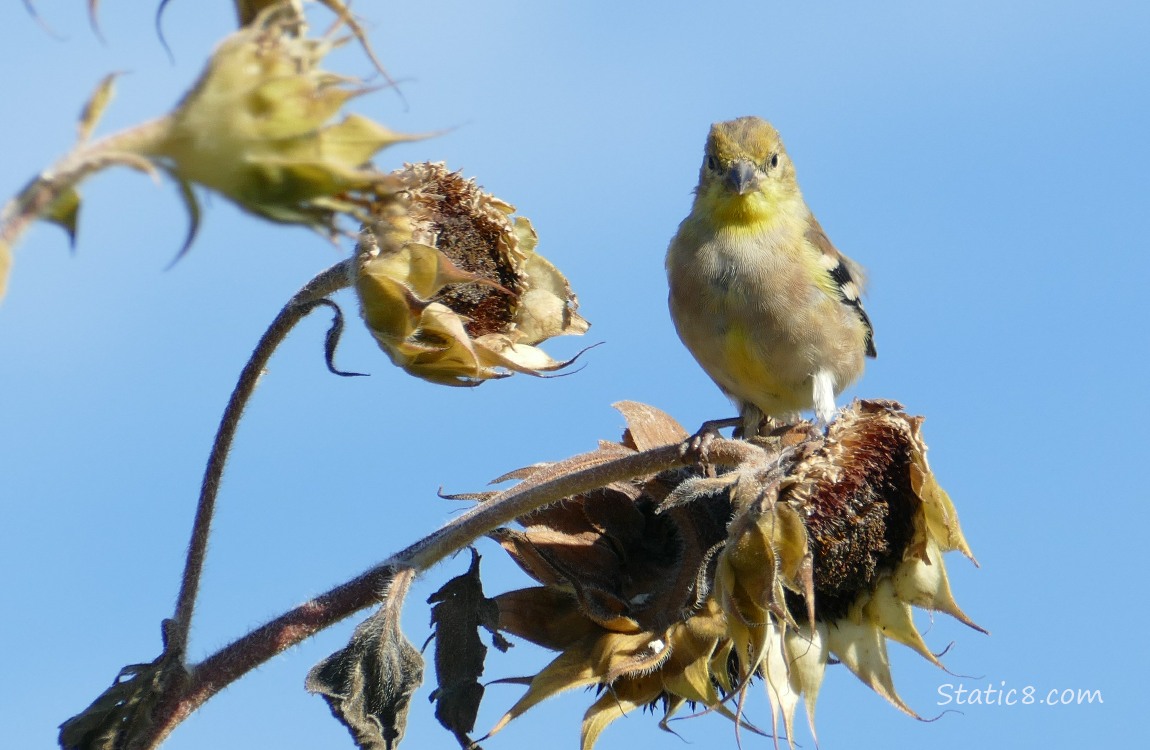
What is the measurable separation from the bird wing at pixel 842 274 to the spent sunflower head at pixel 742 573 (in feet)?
8.46

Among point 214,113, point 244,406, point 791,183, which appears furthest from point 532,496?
point 791,183

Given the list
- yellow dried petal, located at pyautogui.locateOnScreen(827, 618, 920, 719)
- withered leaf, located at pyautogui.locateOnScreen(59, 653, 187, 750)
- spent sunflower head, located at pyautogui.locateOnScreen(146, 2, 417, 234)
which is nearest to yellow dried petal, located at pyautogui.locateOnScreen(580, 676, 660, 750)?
yellow dried petal, located at pyautogui.locateOnScreen(827, 618, 920, 719)

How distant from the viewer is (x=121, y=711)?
3.66 meters

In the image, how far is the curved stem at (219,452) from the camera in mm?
3729

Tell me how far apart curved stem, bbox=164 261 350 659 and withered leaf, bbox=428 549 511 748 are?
725 mm

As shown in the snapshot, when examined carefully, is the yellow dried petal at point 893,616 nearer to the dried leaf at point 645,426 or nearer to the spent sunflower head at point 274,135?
the dried leaf at point 645,426

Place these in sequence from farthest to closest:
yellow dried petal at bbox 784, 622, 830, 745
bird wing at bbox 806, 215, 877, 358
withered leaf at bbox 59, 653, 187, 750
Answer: bird wing at bbox 806, 215, 877, 358, yellow dried petal at bbox 784, 622, 830, 745, withered leaf at bbox 59, 653, 187, 750

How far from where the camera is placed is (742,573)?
3.80 m

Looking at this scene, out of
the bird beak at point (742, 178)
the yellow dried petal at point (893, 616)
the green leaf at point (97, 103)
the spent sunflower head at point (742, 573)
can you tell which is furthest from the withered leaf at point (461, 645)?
the bird beak at point (742, 178)

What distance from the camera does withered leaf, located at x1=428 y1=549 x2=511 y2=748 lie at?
388 centimetres

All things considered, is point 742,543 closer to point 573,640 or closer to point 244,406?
point 573,640

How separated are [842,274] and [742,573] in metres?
3.79

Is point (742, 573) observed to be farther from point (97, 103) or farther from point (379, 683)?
point (97, 103)

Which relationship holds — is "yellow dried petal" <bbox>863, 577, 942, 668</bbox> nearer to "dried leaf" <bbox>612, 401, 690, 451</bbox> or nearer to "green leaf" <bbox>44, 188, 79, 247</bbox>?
"dried leaf" <bbox>612, 401, 690, 451</bbox>
